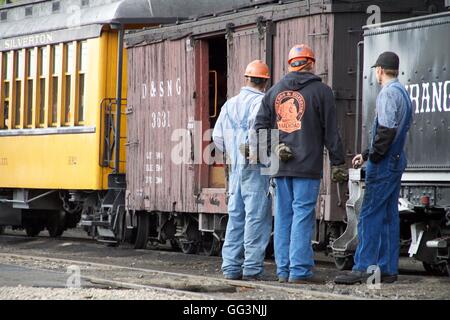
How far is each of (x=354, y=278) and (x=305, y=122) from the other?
1.40 metres

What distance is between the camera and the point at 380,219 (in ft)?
36.2

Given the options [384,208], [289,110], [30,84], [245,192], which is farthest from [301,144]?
[30,84]

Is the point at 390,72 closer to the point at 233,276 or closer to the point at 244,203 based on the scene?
the point at 244,203

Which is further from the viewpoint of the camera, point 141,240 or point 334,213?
point 141,240

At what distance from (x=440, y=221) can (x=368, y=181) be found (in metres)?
1.44

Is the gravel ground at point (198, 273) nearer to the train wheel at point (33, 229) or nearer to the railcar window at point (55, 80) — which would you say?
the train wheel at point (33, 229)

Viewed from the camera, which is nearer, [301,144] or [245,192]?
[301,144]

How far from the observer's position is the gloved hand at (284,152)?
11.1 meters

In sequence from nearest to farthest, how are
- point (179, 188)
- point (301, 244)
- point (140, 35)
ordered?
point (301, 244) → point (179, 188) → point (140, 35)

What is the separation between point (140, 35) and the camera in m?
18.3

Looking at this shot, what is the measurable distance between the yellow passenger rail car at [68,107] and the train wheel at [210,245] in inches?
61.8

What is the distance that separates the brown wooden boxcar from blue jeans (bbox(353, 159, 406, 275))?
235 cm
